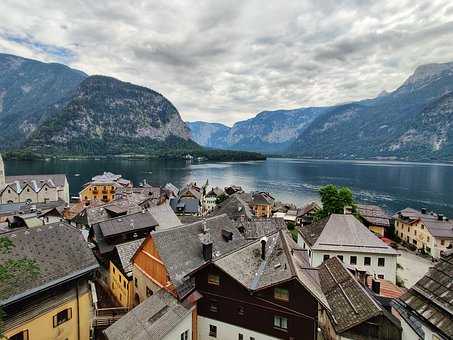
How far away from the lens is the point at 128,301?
29.6m

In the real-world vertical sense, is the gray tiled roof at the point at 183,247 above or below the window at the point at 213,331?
above

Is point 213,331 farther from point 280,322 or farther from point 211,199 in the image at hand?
point 211,199

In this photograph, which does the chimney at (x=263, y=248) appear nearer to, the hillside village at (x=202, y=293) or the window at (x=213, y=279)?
the hillside village at (x=202, y=293)

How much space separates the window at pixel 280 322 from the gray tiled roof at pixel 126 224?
78.2 ft

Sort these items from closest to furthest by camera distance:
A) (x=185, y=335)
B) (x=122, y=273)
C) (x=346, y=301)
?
(x=185, y=335)
(x=346, y=301)
(x=122, y=273)

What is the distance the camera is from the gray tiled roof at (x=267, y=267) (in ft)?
64.5

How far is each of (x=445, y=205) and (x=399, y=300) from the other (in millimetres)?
127703

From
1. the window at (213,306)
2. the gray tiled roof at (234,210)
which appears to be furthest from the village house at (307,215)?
the window at (213,306)

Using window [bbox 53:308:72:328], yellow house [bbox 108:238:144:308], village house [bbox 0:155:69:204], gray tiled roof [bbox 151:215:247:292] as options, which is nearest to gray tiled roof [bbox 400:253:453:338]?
gray tiled roof [bbox 151:215:247:292]

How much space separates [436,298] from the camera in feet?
40.1

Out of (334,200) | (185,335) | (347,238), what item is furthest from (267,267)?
(334,200)

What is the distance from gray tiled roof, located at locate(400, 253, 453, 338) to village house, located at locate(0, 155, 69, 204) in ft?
307

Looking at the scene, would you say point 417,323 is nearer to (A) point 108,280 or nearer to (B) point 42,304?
(B) point 42,304

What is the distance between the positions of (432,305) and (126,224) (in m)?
34.0
